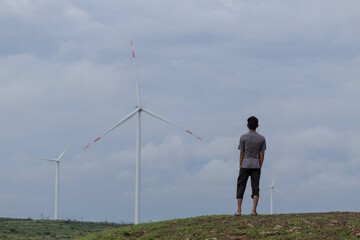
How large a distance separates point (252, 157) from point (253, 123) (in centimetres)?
131

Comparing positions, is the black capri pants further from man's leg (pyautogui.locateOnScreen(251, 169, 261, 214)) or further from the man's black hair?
the man's black hair

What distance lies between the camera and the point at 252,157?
21.4m

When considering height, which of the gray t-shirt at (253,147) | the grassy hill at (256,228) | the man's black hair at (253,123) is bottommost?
the grassy hill at (256,228)

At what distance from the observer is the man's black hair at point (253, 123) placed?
21594mm

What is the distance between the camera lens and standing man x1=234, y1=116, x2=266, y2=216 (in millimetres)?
21312

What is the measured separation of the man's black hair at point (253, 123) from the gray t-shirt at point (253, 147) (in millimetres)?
285

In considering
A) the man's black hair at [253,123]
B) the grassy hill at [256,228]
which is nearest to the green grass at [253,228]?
the grassy hill at [256,228]

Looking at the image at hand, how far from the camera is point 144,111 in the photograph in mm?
50219

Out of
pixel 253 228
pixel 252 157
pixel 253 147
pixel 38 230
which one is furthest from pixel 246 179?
pixel 38 230

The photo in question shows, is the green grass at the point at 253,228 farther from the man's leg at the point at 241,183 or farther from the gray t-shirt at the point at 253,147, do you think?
the gray t-shirt at the point at 253,147

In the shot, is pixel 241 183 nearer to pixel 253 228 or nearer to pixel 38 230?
pixel 253 228

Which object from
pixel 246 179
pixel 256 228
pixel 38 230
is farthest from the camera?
pixel 38 230

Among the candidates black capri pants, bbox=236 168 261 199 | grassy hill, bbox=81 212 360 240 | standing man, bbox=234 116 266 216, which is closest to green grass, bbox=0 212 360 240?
grassy hill, bbox=81 212 360 240

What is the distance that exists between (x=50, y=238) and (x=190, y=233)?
3712 cm
